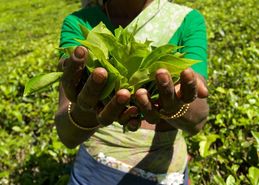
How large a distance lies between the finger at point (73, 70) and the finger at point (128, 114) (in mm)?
185

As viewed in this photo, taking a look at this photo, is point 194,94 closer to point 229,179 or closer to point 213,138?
point 229,179

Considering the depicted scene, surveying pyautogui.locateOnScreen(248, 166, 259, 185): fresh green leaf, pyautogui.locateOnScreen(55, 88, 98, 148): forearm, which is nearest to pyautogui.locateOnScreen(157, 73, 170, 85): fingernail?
pyautogui.locateOnScreen(55, 88, 98, 148): forearm

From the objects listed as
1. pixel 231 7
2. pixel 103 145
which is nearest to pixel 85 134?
pixel 103 145

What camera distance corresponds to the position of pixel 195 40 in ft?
7.48

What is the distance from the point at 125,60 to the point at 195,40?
0.74 metres

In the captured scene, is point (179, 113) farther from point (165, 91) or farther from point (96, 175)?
point (96, 175)

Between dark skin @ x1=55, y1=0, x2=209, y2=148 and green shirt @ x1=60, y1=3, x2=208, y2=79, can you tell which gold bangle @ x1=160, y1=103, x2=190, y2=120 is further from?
green shirt @ x1=60, y1=3, x2=208, y2=79

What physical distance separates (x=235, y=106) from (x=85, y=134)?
1.58 meters

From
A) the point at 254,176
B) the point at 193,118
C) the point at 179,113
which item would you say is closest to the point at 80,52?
the point at 179,113

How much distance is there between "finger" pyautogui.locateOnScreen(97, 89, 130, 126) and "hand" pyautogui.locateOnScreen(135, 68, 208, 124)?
4 centimetres

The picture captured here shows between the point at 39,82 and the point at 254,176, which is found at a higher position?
the point at 39,82

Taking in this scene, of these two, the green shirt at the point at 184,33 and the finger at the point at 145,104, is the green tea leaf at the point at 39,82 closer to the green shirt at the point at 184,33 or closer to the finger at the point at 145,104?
the finger at the point at 145,104

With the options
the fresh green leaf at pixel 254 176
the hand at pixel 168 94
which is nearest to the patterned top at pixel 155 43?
the fresh green leaf at pixel 254 176

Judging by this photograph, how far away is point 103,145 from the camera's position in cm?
255
